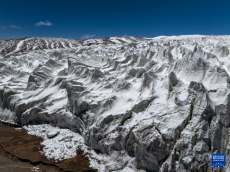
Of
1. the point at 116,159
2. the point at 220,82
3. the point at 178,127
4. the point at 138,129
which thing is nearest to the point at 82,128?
the point at 116,159

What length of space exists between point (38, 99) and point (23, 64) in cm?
958

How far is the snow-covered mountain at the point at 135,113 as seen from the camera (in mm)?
5836

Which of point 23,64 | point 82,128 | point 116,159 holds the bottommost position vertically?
point 116,159

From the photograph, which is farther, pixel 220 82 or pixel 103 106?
pixel 103 106

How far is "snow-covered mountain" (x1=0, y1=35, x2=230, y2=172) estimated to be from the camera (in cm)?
584

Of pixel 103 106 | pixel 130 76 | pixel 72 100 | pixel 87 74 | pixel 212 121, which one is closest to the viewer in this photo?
pixel 212 121

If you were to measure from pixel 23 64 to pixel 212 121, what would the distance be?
19.7 meters

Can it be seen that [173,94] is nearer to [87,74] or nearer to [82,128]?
[82,128]

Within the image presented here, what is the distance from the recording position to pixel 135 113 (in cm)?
754

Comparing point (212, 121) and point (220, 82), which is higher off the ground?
point (220, 82)

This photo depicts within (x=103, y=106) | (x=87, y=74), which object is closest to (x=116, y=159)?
(x=103, y=106)

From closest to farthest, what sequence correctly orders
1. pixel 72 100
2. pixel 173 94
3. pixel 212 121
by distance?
pixel 212 121, pixel 173 94, pixel 72 100

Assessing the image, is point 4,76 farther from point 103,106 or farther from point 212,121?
point 212,121

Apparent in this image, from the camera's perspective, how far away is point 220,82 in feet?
23.9
